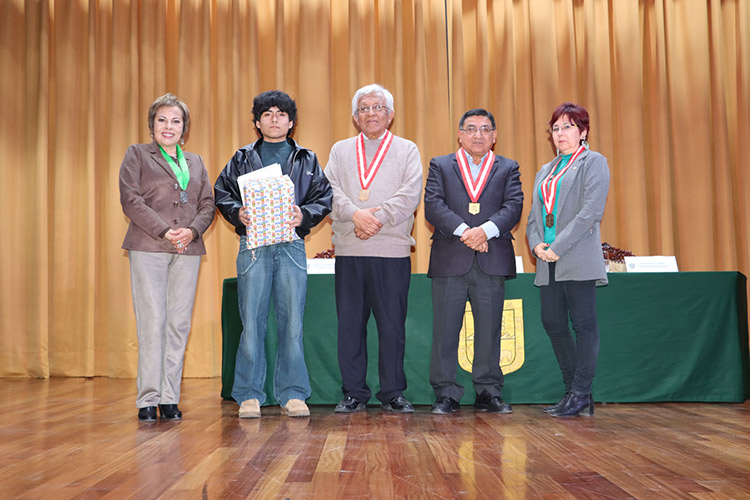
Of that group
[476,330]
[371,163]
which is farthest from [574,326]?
[371,163]

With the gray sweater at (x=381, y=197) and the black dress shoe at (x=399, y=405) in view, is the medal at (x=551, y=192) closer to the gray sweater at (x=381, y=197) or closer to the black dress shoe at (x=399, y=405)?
the gray sweater at (x=381, y=197)

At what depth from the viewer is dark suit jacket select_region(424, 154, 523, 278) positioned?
321 cm

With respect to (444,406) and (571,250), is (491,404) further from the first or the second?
(571,250)

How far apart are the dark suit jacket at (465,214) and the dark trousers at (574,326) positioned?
0.24 metres

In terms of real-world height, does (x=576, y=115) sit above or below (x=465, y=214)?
above

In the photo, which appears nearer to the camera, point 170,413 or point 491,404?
point 170,413

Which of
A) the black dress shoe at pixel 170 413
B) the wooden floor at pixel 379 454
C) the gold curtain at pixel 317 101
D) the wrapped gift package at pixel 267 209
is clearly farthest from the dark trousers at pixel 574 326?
the gold curtain at pixel 317 101

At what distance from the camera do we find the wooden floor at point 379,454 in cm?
176

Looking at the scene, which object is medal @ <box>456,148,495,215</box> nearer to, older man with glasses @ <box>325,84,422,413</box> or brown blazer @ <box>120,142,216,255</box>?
older man with glasses @ <box>325,84,422,413</box>

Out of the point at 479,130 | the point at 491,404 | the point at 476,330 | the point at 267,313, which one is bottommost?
the point at 491,404

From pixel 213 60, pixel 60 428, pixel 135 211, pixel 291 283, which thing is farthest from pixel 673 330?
pixel 213 60

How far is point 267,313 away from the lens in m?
3.20

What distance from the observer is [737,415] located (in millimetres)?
3105

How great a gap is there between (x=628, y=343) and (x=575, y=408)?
690mm
